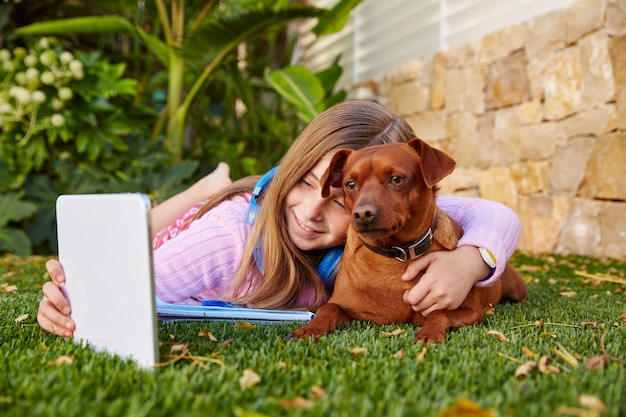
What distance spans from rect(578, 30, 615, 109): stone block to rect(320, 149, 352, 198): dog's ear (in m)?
2.48

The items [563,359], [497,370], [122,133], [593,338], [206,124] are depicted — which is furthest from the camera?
[206,124]

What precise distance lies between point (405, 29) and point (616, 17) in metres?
2.71

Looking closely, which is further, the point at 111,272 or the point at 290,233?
the point at 290,233

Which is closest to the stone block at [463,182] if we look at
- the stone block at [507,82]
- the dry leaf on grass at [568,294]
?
the stone block at [507,82]

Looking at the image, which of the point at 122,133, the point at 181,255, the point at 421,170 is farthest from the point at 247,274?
the point at 122,133

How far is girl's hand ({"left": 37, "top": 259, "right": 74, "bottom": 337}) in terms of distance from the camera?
193 cm

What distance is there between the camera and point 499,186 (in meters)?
5.18

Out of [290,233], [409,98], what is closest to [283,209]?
[290,233]

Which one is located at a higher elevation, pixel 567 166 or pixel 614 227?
pixel 567 166

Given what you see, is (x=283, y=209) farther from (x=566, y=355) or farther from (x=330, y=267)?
(x=566, y=355)

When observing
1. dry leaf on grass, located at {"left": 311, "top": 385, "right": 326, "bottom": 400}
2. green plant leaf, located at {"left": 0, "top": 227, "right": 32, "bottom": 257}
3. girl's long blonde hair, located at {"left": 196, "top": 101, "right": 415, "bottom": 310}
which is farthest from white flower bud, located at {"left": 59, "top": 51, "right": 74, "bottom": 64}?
dry leaf on grass, located at {"left": 311, "top": 385, "right": 326, "bottom": 400}

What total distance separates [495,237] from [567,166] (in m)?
2.34

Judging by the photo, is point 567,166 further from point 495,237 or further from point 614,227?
point 495,237

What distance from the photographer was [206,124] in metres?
6.68
